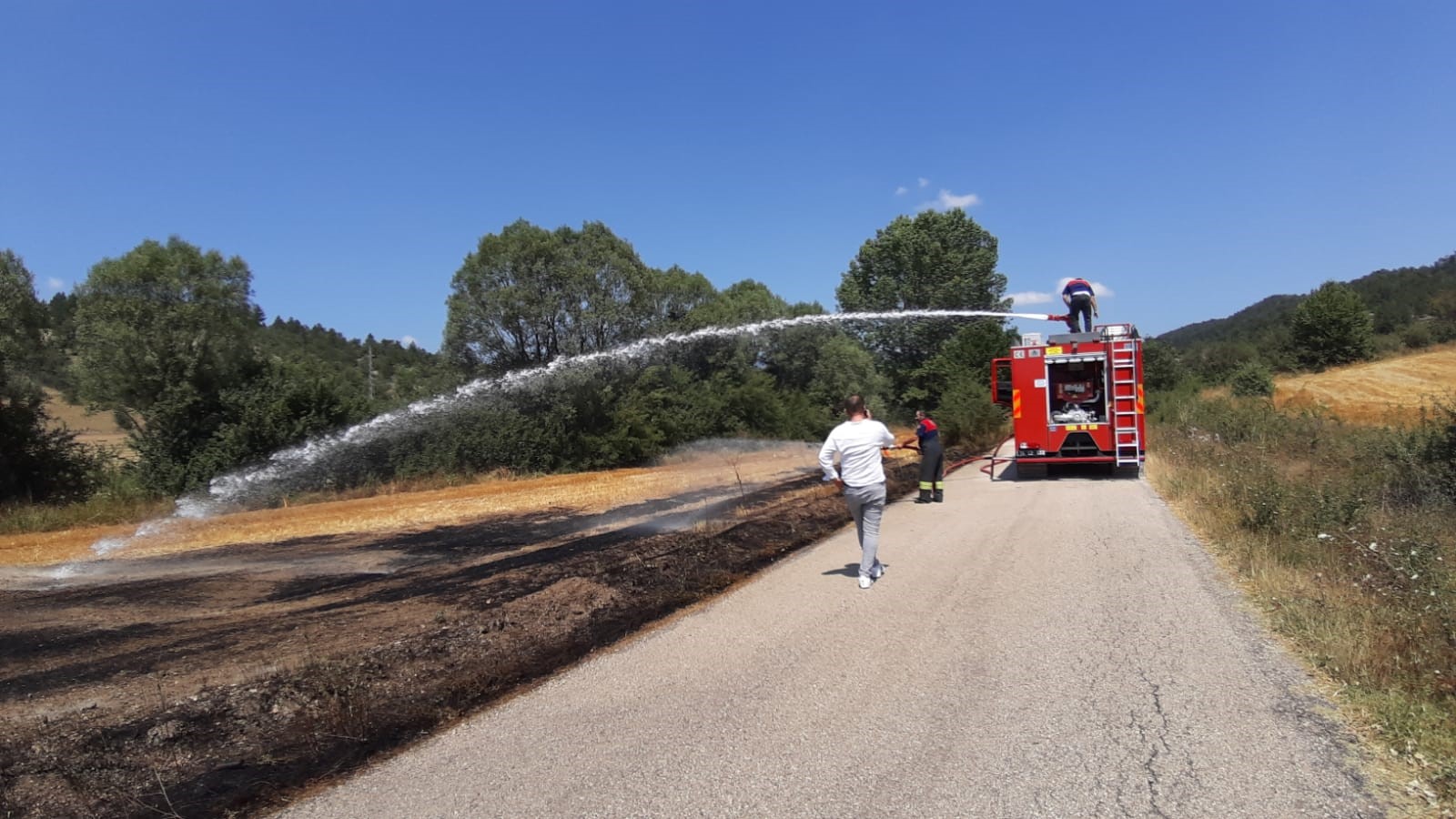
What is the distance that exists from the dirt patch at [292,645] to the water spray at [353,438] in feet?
19.6

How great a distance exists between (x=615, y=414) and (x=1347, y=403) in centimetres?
4329

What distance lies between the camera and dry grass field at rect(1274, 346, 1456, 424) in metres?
43.8

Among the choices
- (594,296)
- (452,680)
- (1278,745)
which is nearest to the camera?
(1278,745)

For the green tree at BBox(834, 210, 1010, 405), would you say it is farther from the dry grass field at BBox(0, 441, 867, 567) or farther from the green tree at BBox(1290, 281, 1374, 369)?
the dry grass field at BBox(0, 441, 867, 567)

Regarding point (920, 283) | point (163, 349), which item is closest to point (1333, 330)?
point (920, 283)

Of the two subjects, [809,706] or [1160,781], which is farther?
[809,706]

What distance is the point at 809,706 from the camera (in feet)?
15.8

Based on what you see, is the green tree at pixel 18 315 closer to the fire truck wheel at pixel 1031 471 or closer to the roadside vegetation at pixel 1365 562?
the fire truck wheel at pixel 1031 471

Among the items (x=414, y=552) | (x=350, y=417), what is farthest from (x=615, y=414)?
(x=414, y=552)

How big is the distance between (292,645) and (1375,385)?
62176mm

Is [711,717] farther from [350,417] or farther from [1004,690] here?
[350,417]

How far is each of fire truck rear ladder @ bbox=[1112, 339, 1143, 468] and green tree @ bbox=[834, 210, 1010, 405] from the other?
37.0m

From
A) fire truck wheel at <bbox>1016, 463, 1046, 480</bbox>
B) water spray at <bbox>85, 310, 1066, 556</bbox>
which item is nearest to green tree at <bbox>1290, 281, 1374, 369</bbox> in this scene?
water spray at <bbox>85, 310, 1066, 556</bbox>

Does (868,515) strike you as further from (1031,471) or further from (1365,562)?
(1031,471)
